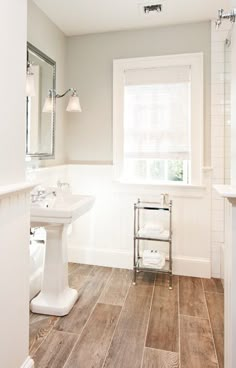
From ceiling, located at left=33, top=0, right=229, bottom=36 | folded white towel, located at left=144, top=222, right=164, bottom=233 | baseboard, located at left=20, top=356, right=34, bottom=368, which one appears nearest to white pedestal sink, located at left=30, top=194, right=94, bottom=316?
baseboard, located at left=20, top=356, right=34, bottom=368

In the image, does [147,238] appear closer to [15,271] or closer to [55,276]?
[55,276]

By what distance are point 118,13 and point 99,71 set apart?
60 centimetres

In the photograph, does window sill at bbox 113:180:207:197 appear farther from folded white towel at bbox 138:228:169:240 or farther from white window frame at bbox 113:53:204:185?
folded white towel at bbox 138:228:169:240

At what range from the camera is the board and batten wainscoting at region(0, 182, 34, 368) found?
1.26 meters

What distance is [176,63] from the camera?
2834mm

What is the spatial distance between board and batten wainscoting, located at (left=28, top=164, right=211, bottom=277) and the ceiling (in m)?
1.45

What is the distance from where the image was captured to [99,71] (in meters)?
3.07

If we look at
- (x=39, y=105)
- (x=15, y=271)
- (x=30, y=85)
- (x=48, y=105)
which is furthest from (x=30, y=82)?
(x=15, y=271)

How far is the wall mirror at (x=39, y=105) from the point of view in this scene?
2.44m

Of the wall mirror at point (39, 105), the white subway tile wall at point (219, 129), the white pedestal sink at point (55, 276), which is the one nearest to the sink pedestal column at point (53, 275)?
the white pedestal sink at point (55, 276)

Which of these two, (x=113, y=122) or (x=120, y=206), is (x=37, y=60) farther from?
(x=120, y=206)

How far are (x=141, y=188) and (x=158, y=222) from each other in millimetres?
402

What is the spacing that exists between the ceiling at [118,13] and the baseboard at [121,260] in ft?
7.76

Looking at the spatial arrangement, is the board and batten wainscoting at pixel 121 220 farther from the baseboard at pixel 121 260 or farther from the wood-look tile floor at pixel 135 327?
the wood-look tile floor at pixel 135 327
